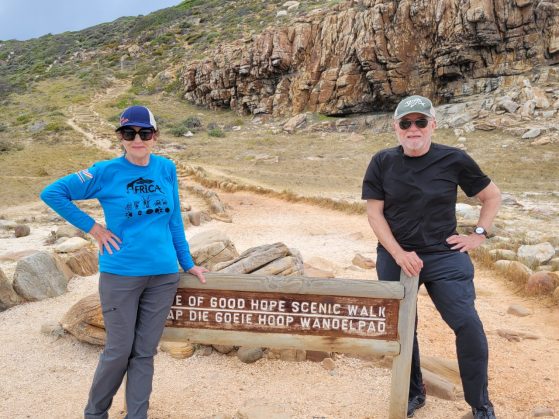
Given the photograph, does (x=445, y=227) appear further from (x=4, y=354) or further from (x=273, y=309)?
(x=4, y=354)

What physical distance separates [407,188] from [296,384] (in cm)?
206

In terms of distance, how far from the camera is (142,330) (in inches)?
105

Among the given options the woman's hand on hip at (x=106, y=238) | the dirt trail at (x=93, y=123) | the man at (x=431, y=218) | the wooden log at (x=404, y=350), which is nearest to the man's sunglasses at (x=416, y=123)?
the man at (x=431, y=218)

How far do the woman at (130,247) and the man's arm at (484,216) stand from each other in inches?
65.6

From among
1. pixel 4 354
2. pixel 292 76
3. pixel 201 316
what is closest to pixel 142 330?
pixel 201 316

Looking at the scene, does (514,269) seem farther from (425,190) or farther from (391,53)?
(391,53)

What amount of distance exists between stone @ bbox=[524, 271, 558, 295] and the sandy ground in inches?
7.0

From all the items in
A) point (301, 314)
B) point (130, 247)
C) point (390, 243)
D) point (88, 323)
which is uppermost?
point (130, 247)

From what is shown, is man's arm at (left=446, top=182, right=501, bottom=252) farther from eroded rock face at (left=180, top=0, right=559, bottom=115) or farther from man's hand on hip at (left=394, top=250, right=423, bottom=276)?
eroded rock face at (left=180, top=0, right=559, bottom=115)

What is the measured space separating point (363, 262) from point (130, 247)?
219 inches

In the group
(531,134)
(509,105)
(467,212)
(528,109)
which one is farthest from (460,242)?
(509,105)

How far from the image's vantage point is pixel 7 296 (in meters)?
5.67

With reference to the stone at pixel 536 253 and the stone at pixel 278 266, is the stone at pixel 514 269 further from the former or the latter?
the stone at pixel 278 266

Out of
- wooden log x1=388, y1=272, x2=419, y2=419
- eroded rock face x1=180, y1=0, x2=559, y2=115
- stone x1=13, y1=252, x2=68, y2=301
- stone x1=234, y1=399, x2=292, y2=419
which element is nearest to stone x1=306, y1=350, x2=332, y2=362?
stone x1=234, y1=399, x2=292, y2=419
